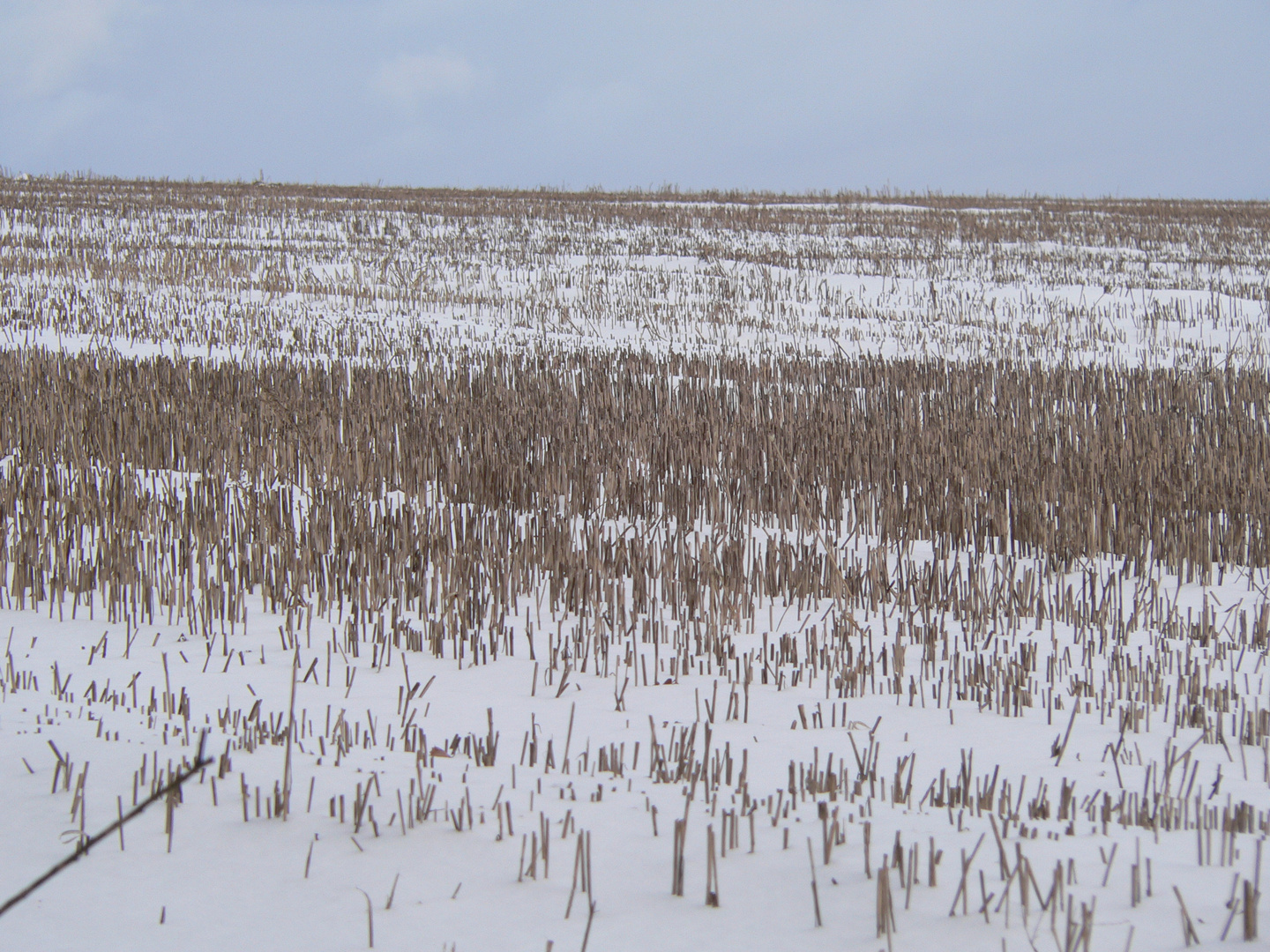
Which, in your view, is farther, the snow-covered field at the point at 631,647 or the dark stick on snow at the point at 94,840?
the snow-covered field at the point at 631,647

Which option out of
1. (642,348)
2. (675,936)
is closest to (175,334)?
(642,348)

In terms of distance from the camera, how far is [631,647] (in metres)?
3.64

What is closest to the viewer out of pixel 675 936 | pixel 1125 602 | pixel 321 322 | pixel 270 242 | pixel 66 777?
pixel 675 936

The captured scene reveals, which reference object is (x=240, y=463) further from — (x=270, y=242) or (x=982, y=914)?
(x=270, y=242)

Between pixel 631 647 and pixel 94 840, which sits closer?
pixel 94 840

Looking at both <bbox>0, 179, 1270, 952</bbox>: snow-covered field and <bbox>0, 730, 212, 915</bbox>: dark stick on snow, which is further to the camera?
<bbox>0, 179, 1270, 952</bbox>: snow-covered field

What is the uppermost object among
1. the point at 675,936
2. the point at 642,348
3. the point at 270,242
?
the point at 270,242

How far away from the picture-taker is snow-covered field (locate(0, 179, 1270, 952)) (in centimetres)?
202

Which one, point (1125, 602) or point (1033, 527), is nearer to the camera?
point (1125, 602)

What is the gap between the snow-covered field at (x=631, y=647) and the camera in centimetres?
202

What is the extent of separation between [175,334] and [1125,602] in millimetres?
10040

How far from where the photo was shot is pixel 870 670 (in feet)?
10.9

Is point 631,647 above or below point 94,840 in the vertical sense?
below

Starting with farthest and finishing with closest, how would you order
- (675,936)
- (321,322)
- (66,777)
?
1. (321,322)
2. (66,777)
3. (675,936)
